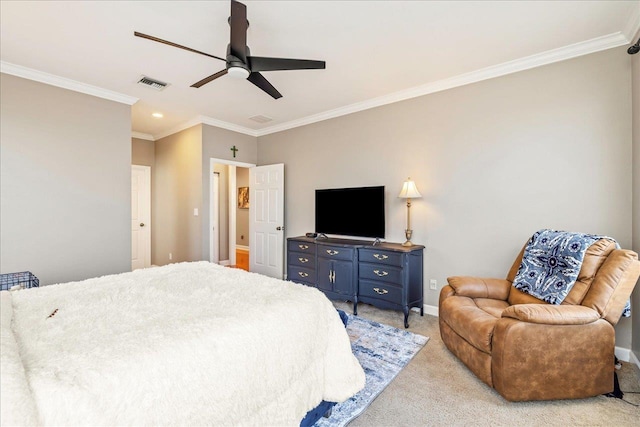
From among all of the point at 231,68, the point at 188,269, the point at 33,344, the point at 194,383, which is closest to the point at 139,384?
the point at 194,383

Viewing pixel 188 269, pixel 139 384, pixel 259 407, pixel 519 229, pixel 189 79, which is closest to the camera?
pixel 139 384

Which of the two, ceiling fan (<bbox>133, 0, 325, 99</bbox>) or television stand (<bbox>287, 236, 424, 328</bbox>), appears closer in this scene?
ceiling fan (<bbox>133, 0, 325, 99</bbox>)

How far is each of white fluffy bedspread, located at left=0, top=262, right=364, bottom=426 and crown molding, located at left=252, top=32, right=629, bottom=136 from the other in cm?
283

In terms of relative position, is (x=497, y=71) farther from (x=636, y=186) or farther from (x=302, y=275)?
(x=302, y=275)

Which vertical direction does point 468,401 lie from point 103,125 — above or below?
below

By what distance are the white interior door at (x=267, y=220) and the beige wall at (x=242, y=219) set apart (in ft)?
5.27

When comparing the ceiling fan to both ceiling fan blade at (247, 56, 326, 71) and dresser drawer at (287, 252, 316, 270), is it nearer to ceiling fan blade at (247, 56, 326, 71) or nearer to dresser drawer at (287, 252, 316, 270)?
ceiling fan blade at (247, 56, 326, 71)

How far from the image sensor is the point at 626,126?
2.43 metres

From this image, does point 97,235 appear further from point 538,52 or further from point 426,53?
point 538,52

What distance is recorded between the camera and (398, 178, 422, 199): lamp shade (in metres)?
3.32

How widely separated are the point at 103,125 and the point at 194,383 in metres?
3.81

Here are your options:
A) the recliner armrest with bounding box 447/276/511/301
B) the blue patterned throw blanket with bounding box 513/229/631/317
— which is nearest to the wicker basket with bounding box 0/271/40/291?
the recliner armrest with bounding box 447/276/511/301

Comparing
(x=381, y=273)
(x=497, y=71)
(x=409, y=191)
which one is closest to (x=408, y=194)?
(x=409, y=191)

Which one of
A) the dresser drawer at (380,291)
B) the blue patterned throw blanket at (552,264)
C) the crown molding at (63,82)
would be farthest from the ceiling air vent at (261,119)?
the blue patterned throw blanket at (552,264)
